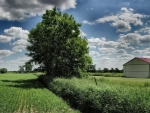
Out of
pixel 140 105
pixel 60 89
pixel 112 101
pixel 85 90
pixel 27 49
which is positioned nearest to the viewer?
pixel 140 105

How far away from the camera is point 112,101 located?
10.7 meters

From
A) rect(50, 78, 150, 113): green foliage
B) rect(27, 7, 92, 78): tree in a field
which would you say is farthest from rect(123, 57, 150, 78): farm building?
rect(50, 78, 150, 113): green foliage

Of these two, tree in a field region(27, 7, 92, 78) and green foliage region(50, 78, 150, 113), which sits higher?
tree in a field region(27, 7, 92, 78)

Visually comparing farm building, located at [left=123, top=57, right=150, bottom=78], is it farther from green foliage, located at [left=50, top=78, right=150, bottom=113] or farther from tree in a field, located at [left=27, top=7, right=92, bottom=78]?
green foliage, located at [left=50, top=78, right=150, bottom=113]

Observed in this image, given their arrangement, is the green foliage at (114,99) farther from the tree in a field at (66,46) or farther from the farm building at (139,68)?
the farm building at (139,68)

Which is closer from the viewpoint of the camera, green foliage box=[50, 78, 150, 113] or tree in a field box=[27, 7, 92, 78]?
green foliage box=[50, 78, 150, 113]

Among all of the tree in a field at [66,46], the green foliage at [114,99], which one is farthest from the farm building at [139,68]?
the green foliage at [114,99]

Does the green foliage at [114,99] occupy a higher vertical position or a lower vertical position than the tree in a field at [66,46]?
lower

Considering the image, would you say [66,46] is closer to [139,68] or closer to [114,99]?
[139,68]

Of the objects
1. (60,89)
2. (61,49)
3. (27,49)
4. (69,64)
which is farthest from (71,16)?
(60,89)

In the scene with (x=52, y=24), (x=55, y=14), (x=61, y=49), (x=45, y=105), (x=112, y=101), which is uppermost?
(x=55, y=14)

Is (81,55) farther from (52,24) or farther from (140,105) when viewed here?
(140,105)

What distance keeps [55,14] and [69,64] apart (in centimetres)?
1193

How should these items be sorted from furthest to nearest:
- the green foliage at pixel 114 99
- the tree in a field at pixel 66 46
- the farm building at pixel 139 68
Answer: the farm building at pixel 139 68
the tree in a field at pixel 66 46
the green foliage at pixel 114 99
